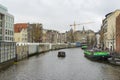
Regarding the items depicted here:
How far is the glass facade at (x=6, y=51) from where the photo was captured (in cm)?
4641

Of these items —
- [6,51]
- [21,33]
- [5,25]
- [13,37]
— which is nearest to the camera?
[6,51]

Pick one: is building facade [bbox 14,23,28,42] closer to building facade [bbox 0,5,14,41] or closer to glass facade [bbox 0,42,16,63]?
building facade [bbox 0,5,14,41]

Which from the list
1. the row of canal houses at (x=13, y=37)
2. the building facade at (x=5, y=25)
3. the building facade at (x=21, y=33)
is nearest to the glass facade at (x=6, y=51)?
the row of canal houses at (x=13, y=37)

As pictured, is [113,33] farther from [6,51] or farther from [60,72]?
[60,72]

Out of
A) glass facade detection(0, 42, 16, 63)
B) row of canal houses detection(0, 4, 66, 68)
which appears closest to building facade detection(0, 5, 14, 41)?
row of canal houses detection(0, 4, 66, 68)

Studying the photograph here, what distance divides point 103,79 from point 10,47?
24911 mm

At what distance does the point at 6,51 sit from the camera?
50.2 metres

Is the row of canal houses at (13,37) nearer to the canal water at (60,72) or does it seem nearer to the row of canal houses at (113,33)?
the canal water at (60,72)

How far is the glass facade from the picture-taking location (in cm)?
4641

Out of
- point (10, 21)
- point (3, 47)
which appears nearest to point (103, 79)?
point (3, 47)

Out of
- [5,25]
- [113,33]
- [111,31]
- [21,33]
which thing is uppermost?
[5,25]

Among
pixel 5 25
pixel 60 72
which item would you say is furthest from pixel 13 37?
pixel 60 72

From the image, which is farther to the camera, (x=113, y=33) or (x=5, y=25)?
(x=5, y=25)

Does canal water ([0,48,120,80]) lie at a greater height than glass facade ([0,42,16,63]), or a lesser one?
lesser
